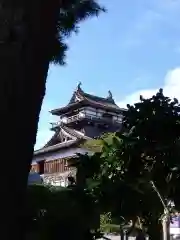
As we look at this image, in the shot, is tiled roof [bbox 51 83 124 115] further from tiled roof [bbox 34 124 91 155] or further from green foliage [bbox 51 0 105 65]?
green foliage [bbox 51 0 105 65]

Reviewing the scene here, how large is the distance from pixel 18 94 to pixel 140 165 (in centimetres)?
272

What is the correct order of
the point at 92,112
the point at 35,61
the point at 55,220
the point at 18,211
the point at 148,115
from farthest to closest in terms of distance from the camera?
the point at 92,112
the point at 55,220
the point at 148,115
the point at 35,61
the point at 18,211

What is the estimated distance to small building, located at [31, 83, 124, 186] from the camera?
89.5ft

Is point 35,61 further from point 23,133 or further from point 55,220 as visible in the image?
point 55,220

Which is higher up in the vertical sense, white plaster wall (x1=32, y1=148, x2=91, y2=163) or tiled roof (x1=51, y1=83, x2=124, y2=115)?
tiled roof (x1=51, y1=83, x2=124, y2=115)

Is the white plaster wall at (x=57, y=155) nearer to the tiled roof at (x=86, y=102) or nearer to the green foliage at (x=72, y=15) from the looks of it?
the tiled roof at (x=86, y=102)

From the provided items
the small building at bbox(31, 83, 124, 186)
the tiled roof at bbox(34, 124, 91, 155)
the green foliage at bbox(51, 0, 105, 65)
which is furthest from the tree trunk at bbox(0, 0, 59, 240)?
the small building at bbox(31, 83, 124, 186)

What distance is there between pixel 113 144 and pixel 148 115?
43cm

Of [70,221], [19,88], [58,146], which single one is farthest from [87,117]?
[19,88]

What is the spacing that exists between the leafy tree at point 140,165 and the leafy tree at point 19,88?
254 cm

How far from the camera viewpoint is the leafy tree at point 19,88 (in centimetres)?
147

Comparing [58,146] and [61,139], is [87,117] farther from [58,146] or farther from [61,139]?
[58,146]

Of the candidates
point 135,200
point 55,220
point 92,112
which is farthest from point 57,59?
point 92,112

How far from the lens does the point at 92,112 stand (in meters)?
28.3
